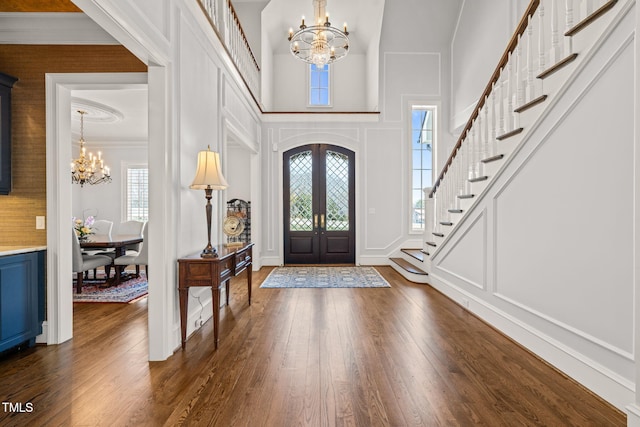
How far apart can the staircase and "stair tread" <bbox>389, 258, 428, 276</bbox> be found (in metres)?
0.40

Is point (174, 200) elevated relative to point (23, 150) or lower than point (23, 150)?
lower

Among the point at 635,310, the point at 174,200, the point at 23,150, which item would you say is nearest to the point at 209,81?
the point at 174,200

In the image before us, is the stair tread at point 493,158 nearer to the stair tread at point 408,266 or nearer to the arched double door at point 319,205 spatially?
the stair tread at point 408,266

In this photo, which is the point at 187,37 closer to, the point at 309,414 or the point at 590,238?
the point at 309,414

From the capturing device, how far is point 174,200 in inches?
112

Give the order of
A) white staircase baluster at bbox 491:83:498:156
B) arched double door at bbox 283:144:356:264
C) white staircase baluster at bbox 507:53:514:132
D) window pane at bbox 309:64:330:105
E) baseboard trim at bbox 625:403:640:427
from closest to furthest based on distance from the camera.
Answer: baseboard trim at bbox 625:403:640:427 → white staircase baluster at bbox 507:53:514:132 → white staircase baluster at bbox 491:83:498:156 → arched double door at bbox 283:144:356:264 → window pane at bbox 309:64:330:105

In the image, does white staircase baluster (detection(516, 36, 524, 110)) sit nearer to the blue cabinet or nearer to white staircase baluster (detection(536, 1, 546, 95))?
white staircase baluster (detection(536, 1, 546, 95))

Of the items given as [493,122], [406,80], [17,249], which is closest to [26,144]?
[17,249]

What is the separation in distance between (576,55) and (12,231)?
4700 mm

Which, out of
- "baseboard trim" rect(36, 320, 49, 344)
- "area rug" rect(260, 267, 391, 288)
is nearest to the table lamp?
"baseboard trim" rect(36, 320, 49, 344)

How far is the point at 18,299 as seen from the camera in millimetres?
2748

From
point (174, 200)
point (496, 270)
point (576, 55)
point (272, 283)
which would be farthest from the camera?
point (272, 283)

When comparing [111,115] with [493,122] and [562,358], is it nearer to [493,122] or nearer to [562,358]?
[493,122]

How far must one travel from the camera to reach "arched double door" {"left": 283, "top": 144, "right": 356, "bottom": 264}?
7289mm
